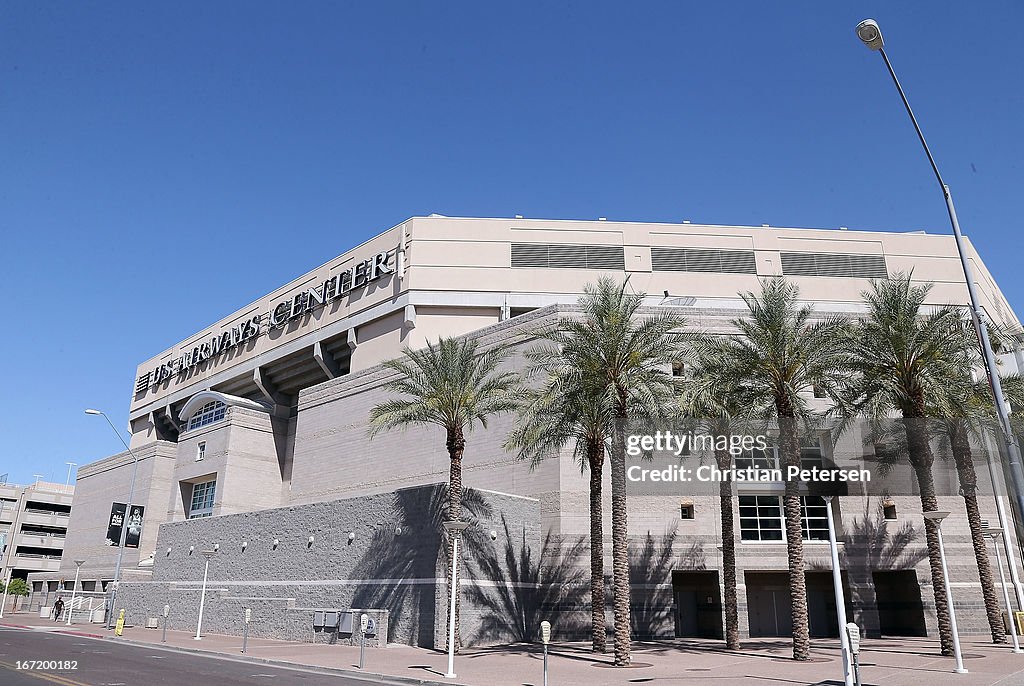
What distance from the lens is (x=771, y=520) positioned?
36.5 meters

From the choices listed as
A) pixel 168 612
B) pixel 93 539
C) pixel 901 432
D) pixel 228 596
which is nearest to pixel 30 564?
pixel 93 539

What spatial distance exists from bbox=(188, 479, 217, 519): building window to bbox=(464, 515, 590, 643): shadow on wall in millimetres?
31010

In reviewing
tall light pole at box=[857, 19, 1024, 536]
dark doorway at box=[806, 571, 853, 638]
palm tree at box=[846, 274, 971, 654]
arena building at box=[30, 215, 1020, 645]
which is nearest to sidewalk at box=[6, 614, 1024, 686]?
arena building at box=[30, 215, 1020, 645]

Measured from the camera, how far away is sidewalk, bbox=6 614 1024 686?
2120cm

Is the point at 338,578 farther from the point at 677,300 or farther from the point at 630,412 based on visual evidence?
the point at 677,300

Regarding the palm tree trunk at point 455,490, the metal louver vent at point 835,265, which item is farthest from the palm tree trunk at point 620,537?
the metal louver vent at point 835,265

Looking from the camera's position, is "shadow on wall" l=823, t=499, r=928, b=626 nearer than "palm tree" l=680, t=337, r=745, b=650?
No

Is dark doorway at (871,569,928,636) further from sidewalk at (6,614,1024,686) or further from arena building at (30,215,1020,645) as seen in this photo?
sidewalk at (6,614,1024,686)

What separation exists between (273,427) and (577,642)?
110 ft

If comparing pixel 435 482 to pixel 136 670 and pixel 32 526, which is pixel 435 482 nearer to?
pixel 136 670

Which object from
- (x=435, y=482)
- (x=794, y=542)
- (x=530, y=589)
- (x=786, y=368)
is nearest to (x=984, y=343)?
(x=786, y=368)

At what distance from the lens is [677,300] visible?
155 feet

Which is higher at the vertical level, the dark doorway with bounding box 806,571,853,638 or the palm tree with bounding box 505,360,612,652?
the palm tree with bounding box 505,360,612,652

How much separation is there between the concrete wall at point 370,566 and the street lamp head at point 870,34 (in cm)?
2504
